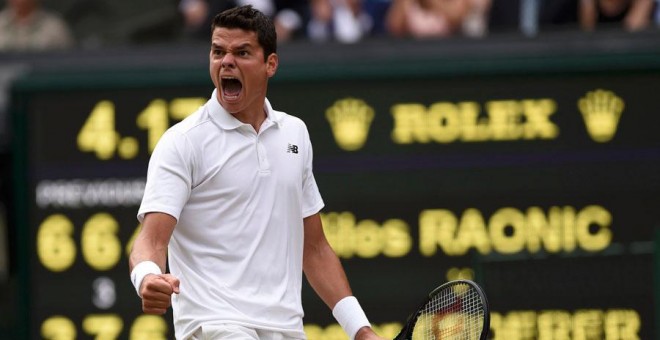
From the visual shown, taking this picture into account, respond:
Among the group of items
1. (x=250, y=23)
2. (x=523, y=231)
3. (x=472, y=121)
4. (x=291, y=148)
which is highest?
(x=250, y=23)

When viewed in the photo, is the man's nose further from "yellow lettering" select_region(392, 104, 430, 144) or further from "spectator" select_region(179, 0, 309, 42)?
"spectator" select_region(179, 0, 309, 42)

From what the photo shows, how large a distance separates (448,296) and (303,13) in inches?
167

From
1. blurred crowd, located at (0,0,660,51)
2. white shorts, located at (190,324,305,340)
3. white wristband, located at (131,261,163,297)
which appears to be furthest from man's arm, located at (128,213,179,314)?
blurred crowd, located at (0,0,660,51)

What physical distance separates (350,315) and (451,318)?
1.13ft

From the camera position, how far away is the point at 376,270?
7.66m

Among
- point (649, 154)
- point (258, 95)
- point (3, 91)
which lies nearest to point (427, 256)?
point (649, 154)

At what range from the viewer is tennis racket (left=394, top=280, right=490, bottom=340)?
481 centimetres

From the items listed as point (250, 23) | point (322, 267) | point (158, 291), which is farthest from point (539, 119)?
point (158, 291)

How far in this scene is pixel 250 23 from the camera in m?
4.71

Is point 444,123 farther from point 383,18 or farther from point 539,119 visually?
point 383,18

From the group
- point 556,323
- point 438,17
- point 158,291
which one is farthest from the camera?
point 438,17

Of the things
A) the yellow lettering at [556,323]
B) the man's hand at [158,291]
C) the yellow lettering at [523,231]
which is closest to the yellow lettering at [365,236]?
the yellow lettering at [523,231]

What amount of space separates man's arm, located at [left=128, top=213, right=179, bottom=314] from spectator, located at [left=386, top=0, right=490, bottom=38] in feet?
14.0

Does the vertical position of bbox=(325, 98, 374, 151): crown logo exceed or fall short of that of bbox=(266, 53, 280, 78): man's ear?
it falls short
